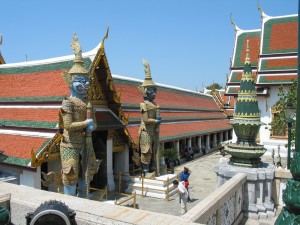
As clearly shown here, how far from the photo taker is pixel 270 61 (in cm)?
2420

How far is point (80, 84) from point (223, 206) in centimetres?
532

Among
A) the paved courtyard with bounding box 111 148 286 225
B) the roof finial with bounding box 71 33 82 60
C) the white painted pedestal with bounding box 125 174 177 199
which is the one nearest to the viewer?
the roof finial with bounding box 71 33 82 60

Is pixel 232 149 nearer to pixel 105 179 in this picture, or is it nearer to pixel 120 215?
pixel 120 215

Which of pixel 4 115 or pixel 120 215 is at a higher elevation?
pixel 4 115

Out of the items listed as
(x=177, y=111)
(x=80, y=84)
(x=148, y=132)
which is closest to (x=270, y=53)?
(x=177, y=111)

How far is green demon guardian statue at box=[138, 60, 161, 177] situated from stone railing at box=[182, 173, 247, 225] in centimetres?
596

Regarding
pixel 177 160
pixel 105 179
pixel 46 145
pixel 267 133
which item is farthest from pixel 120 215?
pixel 267 133

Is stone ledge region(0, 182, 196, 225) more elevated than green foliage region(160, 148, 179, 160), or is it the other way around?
stone ledge region(0, 182, 196, 225)

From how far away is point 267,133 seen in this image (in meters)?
23.1

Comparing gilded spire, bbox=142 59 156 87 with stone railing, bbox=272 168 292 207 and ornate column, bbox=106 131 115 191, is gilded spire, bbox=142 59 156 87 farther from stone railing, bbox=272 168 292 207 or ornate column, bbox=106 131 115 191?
stone railing, bbox=272 168 292 207

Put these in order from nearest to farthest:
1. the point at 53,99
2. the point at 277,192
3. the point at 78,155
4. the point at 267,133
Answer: the point at 277,192
the point at 78,155
the point at 53,99
the point at 267,133

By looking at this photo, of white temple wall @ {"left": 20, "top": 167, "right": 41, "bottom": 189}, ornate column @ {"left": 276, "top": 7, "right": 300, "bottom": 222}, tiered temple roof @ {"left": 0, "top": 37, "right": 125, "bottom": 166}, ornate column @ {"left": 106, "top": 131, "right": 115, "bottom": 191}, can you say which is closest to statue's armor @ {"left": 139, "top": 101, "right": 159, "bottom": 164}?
tiered temple roof @ {"left": 0, "top": 37, "right": 125, "bottom": 166}

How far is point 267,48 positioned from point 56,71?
18.0 meters

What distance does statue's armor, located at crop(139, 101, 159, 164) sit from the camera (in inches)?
504
